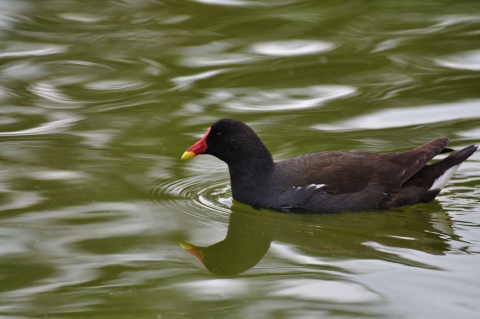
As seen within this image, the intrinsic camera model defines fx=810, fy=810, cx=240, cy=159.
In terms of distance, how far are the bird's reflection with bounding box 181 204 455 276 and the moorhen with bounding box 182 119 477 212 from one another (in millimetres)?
111

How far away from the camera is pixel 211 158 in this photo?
25.7ft

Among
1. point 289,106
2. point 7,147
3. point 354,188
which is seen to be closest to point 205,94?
point 289,106

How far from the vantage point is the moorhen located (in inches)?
256

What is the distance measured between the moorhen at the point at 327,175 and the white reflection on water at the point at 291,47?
369 cm

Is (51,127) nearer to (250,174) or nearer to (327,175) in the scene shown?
(250,174)

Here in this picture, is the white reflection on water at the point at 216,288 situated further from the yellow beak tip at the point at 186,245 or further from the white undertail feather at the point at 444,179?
the white undertail feather at the point at 444,179

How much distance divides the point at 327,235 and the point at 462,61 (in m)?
4.73

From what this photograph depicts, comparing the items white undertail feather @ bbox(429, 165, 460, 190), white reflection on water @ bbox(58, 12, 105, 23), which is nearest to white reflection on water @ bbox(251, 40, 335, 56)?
white reflection on water @ bbox(58, 12, 105, 23)

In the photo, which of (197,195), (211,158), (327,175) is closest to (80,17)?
(211,158)

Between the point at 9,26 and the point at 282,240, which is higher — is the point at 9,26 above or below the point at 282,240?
above

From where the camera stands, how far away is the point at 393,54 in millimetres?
10000

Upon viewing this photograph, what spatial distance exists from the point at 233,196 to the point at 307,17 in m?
5.25

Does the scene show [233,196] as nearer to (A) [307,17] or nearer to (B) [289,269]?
(B) [289,269]

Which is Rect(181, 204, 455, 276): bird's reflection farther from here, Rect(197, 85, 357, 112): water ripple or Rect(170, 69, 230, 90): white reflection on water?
Rect(170, 69, 230, 90): white reflection on water
